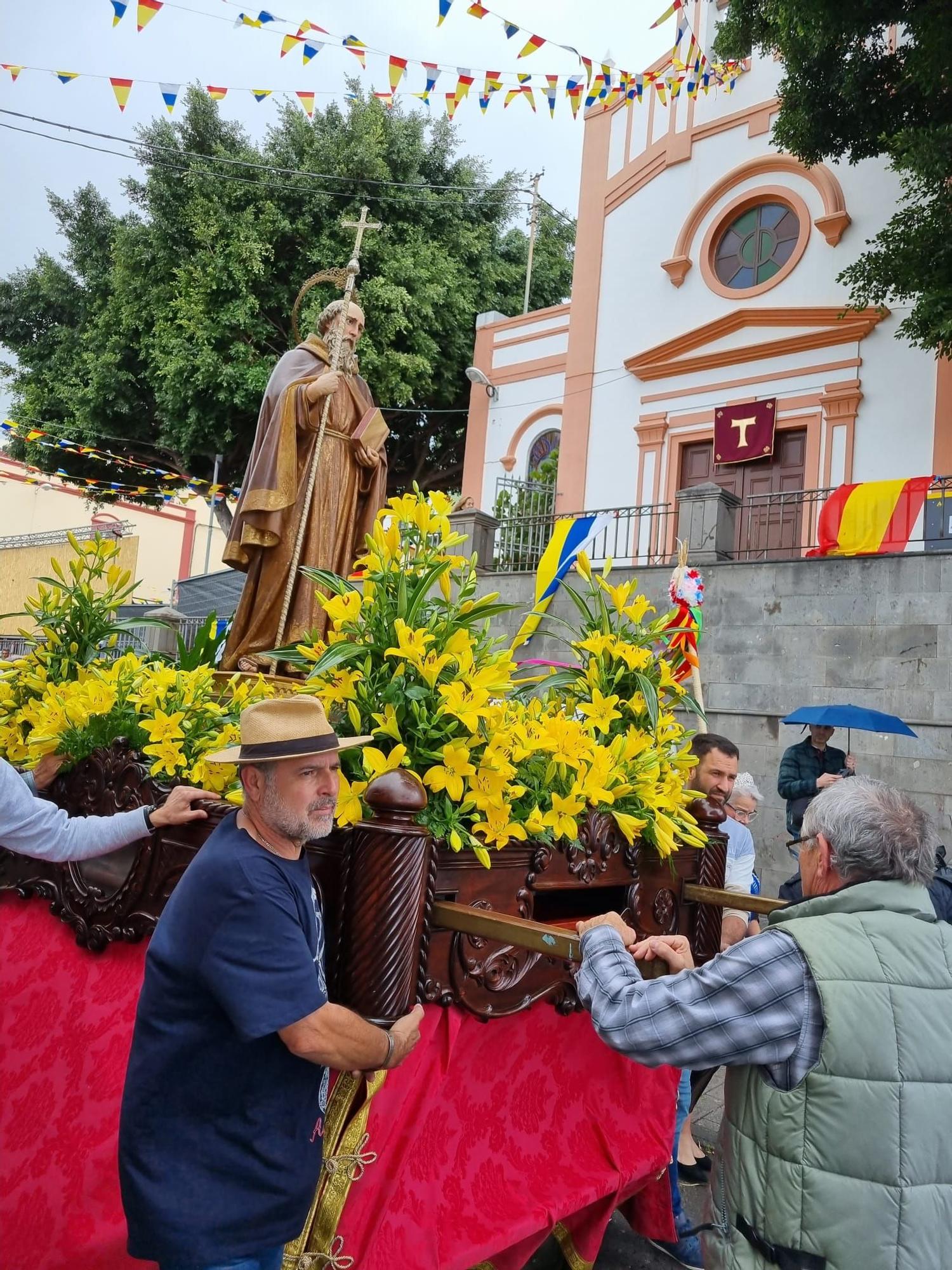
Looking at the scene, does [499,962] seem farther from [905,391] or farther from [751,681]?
[905,391]

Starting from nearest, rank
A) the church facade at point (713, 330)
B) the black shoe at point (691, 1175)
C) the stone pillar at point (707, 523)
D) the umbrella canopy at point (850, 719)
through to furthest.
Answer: the black shoe at point (691, 1175)
the umbrella canopy at point (850, 719)
the stone pillar at point (707, 523)
the church facade at point (713, 330)

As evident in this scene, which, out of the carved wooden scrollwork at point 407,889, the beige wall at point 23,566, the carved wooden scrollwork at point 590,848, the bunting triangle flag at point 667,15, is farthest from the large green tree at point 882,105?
the beige wall at point 23,566

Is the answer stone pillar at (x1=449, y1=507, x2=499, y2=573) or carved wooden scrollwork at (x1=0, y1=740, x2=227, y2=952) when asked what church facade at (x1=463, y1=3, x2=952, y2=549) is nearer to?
stone pillar at (x1=449, y1=507, x2=499, y2=573)

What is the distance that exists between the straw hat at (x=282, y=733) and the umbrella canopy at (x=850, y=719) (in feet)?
18.2

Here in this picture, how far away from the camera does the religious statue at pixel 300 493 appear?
3.88 meters

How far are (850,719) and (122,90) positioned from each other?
28.9ft

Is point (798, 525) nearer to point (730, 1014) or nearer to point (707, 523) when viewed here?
point (707, 523)

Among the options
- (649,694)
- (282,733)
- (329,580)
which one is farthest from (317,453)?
(282,733)

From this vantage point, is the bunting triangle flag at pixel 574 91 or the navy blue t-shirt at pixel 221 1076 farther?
the bunting triangle flag at pixel 574 91

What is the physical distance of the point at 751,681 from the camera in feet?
29.9

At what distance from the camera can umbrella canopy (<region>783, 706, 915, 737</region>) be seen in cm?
657

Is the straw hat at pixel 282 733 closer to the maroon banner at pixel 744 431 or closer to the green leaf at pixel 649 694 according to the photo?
the green leaf at pixel 649 694

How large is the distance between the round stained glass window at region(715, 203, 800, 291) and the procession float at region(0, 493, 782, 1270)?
12.1 meters

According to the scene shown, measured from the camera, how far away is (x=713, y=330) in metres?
13.2
